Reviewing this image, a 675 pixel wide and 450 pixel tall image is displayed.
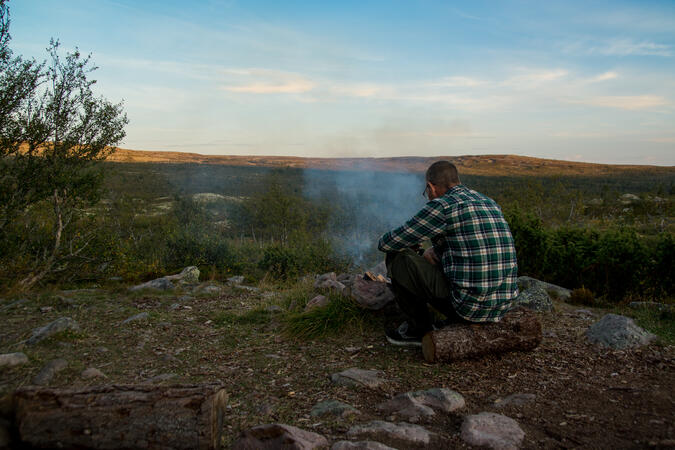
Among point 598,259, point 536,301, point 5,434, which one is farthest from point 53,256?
point 598,259

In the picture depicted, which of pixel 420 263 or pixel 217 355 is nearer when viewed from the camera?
pixel 420 263

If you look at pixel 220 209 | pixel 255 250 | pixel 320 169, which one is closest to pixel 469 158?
pixel 320 169

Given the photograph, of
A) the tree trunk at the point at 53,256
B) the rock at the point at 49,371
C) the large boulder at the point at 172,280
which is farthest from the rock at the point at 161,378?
the tree trunk at the point at 53,256

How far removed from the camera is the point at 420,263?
3402 mm

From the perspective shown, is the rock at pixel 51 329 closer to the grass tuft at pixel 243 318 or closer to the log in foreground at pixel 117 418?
the grass tuft at pixel 243 318

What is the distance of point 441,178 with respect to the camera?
3.44 meters

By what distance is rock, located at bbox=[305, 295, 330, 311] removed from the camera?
186 inches

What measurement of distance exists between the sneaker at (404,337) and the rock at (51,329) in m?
3.11

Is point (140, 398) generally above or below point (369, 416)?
above

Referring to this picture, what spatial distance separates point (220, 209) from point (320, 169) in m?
26.3

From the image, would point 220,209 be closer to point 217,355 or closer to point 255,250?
point 255,250

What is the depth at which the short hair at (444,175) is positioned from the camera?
11.2 ft

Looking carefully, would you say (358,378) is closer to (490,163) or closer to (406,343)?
(406,343)

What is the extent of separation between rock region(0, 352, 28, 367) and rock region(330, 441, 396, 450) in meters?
2.84
